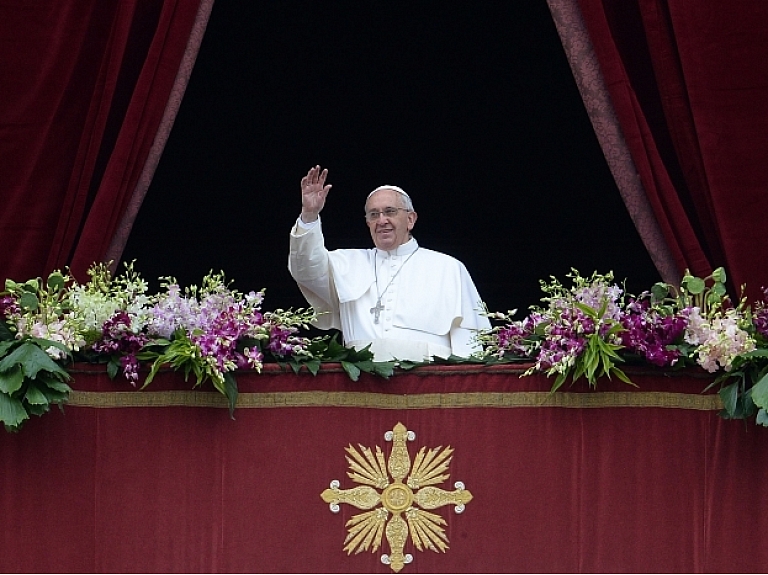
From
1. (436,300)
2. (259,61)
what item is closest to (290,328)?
(436,300)

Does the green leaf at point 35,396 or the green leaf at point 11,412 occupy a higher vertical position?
the green leaf at point 35,396

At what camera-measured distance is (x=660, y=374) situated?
5.73 metres

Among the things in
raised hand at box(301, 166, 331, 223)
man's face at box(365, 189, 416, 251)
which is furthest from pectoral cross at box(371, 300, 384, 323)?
raised hand at box(301, 166, 331, 223)

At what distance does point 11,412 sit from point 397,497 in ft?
4.60

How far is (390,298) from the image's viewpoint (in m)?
6.89

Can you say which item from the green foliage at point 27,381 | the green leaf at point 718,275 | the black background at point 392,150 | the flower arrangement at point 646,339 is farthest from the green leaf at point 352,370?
the black background at point 392,150

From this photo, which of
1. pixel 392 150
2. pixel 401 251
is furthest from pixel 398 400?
pixel 392 150

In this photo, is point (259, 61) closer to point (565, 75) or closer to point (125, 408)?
point (565, 75)

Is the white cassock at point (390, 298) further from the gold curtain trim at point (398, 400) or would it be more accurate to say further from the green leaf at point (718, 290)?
the green leaf at point (718, 290)

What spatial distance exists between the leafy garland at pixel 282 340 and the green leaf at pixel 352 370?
0.01m

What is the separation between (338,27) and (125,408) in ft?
14.2

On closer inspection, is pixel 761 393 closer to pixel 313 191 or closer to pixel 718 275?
pixel 718 275

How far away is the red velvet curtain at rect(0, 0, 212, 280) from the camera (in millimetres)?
6434

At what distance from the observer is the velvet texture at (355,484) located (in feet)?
18.5
